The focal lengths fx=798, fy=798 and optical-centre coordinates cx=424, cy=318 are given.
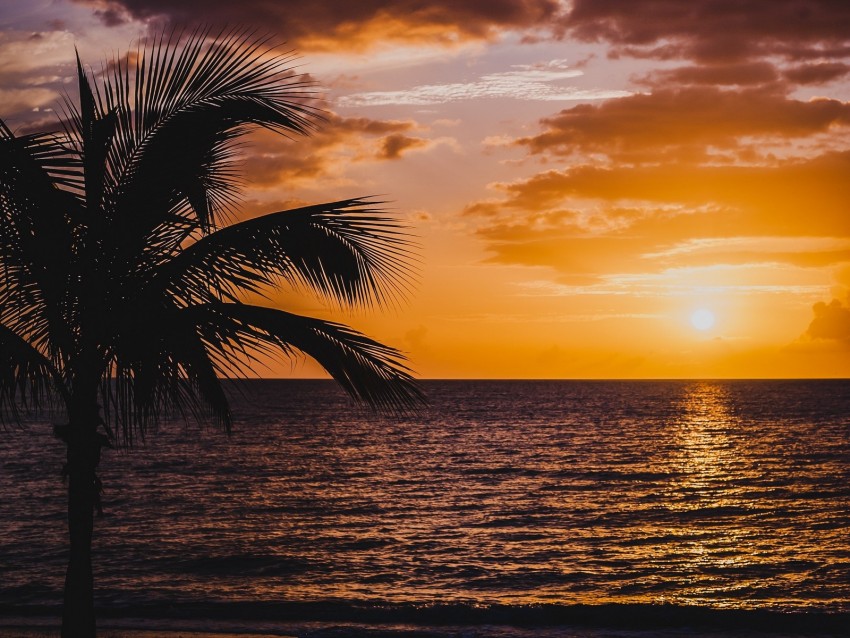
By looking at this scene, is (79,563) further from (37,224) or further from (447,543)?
(447,543)

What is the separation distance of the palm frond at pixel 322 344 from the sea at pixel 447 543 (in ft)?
8.70

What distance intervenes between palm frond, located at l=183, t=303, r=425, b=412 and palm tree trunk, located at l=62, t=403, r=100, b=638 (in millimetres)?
1376

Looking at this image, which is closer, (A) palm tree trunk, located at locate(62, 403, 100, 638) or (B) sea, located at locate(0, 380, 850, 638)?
(A) palm tree trunk, located at locate(62, 403, 100, 638)

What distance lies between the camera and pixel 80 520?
7125 millimetres

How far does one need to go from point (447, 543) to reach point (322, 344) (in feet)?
60.0

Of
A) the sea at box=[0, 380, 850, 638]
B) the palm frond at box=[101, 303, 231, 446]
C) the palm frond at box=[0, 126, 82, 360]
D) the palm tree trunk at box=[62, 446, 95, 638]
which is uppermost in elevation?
the palm frond at box=[0, 126, 82, 360]

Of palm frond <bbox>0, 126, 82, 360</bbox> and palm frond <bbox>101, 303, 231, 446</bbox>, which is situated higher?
palm frond <bbox>0, 126, 82, 360</bbox>

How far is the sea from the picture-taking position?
53.2 feet

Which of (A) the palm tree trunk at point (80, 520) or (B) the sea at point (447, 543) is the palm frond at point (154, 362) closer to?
(A) the palm tree trunk at point (80, 520)

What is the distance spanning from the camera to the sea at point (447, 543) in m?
16.2

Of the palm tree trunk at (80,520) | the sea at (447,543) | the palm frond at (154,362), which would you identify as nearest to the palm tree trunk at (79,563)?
the palm tree trunk at (80,520)

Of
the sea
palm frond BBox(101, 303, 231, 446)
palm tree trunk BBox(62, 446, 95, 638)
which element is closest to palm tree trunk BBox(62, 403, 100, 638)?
palm tree trunk BBox(62, 446, 95, 638)

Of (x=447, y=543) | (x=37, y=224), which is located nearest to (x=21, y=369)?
(x=37, y=224)

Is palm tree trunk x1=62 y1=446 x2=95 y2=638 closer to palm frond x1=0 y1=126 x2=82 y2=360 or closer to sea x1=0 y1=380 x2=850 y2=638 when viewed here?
palm frond x1=0 y1=126 x2=82 y2=360
